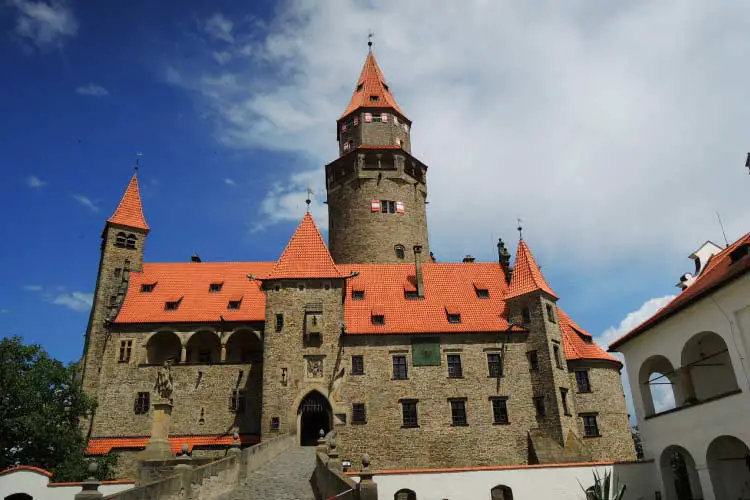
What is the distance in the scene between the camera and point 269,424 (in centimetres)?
2812

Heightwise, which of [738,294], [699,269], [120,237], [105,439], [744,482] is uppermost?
[120,237]

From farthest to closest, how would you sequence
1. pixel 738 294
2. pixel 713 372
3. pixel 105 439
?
pixel 105 439
pixel 713 372
pixel 738 294

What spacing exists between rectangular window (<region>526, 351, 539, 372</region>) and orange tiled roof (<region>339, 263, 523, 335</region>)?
1.85 metres

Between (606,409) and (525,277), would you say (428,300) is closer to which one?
(525,277)

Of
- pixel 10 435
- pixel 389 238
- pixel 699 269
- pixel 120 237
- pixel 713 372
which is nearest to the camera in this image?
pixel 713 372

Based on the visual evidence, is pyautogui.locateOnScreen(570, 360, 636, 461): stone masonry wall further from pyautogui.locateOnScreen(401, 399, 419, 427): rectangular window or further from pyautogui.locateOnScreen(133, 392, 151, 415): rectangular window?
pyautogui.locateOnScreen(133, 392, 151, 415): rectangular window

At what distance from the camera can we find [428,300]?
110 ft

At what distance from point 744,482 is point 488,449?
12.3 m

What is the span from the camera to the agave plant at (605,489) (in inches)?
741

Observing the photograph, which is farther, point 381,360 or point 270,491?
point 381,360

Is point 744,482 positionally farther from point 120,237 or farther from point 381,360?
point 120,237

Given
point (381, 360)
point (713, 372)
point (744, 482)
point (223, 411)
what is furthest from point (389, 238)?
point (744, 482)

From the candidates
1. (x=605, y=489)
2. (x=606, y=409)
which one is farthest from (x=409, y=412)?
(x=605, y=489)

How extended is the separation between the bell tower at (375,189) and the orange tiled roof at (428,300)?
4.07m
